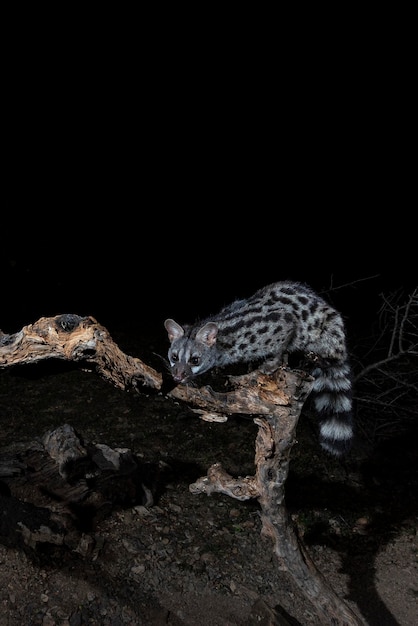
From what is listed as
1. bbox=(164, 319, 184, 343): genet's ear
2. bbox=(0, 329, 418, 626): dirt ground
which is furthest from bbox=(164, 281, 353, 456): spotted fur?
bbox=(0, 329, 418, 626): dirt ground

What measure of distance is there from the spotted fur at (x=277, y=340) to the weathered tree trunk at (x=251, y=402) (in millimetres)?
1230

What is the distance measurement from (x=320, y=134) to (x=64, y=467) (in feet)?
22.2

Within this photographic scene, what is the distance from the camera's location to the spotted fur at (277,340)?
3.97m

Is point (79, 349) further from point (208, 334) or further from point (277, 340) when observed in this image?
point (277, 340)

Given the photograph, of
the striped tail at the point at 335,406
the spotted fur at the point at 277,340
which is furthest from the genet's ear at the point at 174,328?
the striped tail at the point at 335,406

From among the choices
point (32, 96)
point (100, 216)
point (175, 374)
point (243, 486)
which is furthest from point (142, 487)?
point (100, 216)

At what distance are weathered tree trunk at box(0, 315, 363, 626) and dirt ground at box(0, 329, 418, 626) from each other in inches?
8.8

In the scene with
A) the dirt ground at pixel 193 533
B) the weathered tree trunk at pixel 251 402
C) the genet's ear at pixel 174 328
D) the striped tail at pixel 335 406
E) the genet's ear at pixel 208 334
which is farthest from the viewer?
the genet's ear at pixel 174 328

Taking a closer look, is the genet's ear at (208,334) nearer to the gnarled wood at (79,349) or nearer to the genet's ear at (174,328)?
the genet's ear at (174,328)

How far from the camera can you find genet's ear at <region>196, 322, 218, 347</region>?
395 cm

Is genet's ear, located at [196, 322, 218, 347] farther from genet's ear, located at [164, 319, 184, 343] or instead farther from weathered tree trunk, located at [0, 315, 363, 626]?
weathered tree trunk, located at [0, 315, 363, 626]

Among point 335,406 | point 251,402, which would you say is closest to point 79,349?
point 251,402

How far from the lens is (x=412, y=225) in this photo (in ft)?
32.2

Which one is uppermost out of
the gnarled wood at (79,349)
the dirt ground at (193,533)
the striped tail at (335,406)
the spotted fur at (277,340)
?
the gnarled wood at (79,349)
